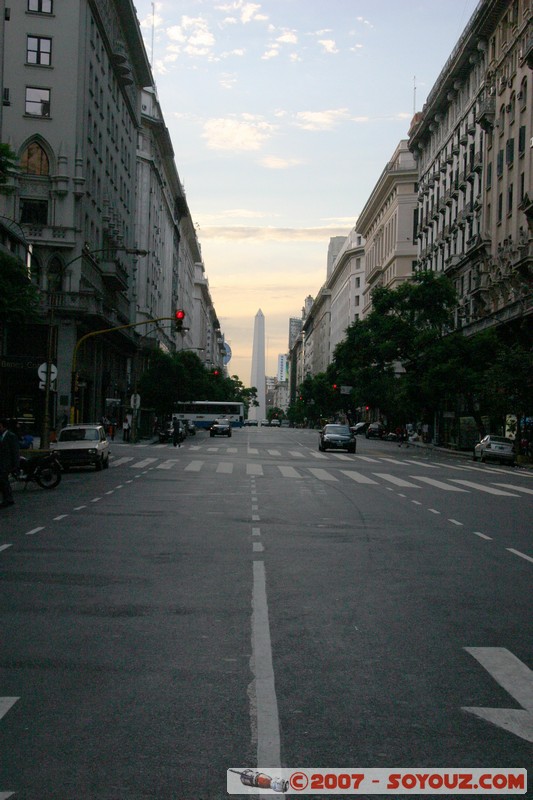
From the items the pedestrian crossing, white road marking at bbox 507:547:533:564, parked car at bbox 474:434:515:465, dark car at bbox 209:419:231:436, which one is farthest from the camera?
dark car at bbox 209:419:231:436

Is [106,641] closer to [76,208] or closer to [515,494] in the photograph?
[515,494]

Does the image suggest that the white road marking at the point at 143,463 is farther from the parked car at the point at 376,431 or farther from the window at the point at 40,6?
the parked car at the point at 376,431

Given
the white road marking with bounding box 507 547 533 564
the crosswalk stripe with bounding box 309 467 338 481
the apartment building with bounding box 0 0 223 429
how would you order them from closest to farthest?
the white road marking with bounding box 507 547 533 564
the crosswalk stripe with bounding box 309 467 338 481
the apartment building with bounding box 0 0 223 429

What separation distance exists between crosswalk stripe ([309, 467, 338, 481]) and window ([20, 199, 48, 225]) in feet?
81.0

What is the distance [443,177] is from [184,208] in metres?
54.9

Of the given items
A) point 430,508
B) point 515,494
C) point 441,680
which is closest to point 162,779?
point 441,680

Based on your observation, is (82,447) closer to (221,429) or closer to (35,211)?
(35,211)

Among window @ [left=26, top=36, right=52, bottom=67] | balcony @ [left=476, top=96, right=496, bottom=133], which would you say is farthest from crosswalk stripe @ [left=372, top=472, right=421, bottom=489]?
balcony @ [left=476, top=96, right=496, bottom=133]

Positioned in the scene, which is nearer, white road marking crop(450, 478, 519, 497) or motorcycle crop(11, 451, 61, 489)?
motorcycle crop(11, 451, 61, 489)

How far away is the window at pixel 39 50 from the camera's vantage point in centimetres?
5172

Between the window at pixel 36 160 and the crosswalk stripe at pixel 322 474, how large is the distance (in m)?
25.9

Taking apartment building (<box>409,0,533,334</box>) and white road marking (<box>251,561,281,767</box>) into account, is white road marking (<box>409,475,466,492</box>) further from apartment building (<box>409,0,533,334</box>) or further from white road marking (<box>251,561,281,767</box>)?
apartment building (<box>409,0,533,334</box>)

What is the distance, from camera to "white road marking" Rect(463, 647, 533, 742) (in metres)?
5.78

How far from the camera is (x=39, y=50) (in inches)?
2040
